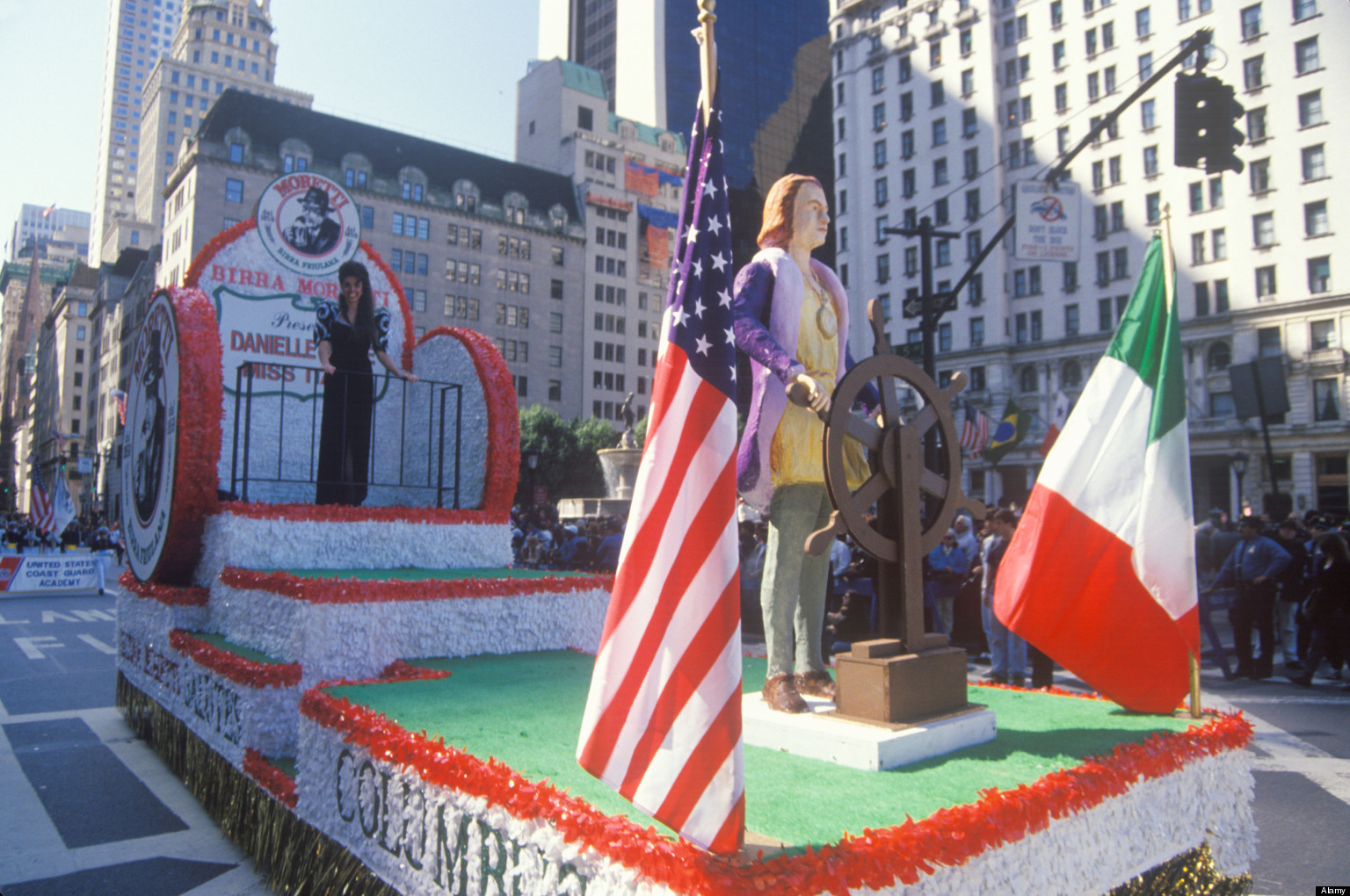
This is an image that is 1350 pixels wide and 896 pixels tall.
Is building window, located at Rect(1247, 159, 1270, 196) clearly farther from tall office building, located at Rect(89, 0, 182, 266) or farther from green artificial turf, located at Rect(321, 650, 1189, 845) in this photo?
tall office building, located at Rect(89, 0, 182, 266)

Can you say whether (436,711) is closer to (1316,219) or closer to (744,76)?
(1316,219)

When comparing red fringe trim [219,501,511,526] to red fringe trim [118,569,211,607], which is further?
red fringe trim [118,569,211,607]

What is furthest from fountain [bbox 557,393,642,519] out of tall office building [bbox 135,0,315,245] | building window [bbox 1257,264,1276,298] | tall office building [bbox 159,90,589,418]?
tall office building [bbox 135,0,315,245]

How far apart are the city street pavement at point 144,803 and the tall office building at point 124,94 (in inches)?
A: 5423

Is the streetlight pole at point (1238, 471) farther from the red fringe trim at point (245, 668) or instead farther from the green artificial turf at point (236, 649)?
the red fringe trim at point (245, 668)

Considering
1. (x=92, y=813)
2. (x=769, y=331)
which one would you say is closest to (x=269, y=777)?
(x=92, y=813)

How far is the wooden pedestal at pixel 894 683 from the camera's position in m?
2.84

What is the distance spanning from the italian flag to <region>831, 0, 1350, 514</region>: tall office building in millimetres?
31988

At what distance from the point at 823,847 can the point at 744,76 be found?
95376 mm

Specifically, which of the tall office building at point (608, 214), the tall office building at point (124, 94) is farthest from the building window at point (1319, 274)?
the tall office building at point (124, 94)

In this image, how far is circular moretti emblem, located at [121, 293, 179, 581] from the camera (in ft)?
18.1

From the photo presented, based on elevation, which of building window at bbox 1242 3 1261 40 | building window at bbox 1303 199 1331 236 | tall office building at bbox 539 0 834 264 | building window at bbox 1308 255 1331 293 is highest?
tall office building at bbox 539 0 834 264

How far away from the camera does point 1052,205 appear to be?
1124 centimetres

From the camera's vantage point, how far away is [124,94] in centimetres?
13600
